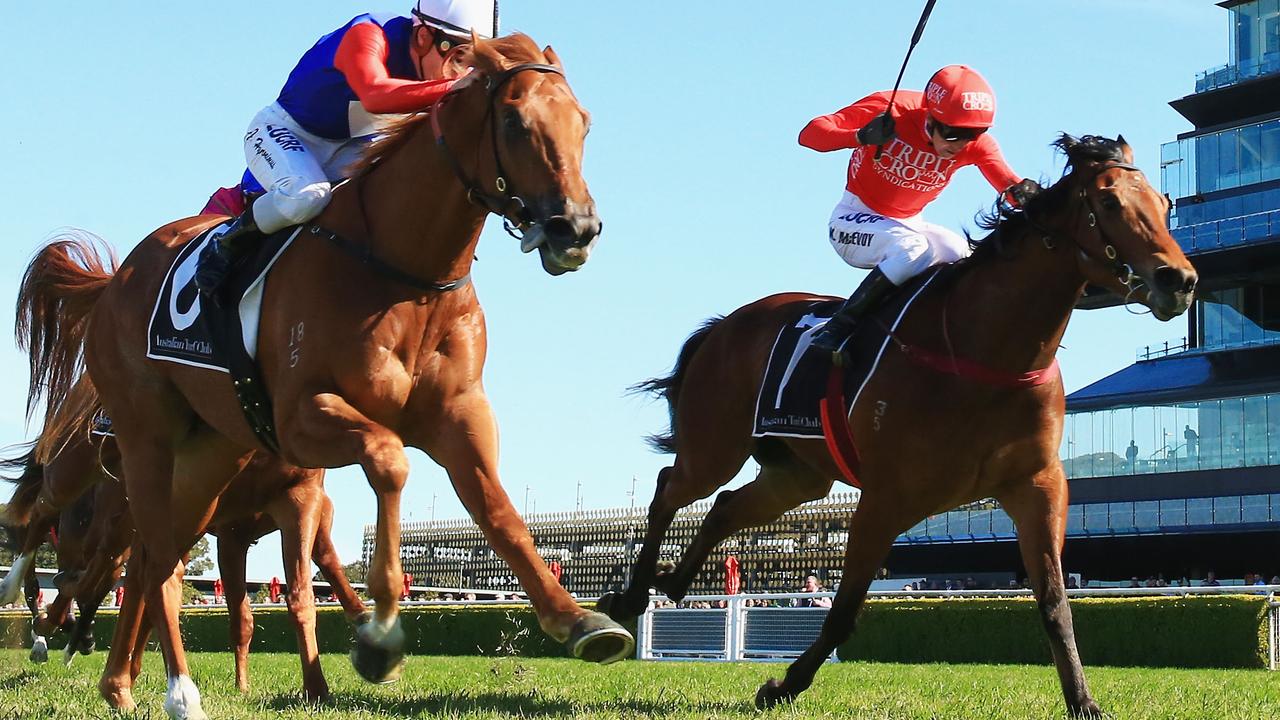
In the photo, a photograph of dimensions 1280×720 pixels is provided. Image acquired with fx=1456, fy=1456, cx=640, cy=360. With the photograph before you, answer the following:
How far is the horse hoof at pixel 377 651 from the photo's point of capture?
4660 mm

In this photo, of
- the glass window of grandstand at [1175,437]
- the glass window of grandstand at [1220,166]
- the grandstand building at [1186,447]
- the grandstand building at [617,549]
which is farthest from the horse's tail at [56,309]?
the glass window of grandstand at [1220,166]

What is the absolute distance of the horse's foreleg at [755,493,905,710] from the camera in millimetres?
6273

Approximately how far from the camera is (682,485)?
8.38m

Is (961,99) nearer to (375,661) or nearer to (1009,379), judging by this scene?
(1009,379)

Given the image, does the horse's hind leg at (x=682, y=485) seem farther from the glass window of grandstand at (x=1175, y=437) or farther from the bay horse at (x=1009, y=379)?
the glass window of grandstand at (x=1175, y=437)

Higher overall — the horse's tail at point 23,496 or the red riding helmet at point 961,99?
the red riding helmet at point 961,99

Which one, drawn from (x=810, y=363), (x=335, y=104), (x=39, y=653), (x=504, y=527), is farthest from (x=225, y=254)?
(x=39, y=653)

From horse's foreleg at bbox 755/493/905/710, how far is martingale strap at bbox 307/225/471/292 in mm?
2096

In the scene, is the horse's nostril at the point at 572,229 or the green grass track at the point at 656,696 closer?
the horse's nostril at the point at 572,229

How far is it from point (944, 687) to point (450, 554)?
3187 cm

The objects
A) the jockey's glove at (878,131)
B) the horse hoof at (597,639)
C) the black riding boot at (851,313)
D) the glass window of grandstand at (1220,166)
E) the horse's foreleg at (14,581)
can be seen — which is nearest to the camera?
the horse hoof at (597,639)

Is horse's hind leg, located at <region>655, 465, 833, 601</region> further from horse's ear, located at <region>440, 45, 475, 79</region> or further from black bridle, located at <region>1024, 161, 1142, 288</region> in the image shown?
horse's ear, located at <region>440, 45, 475, 79</region>

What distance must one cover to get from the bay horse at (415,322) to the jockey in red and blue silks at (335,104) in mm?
109

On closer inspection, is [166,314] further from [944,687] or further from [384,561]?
[944,687]
